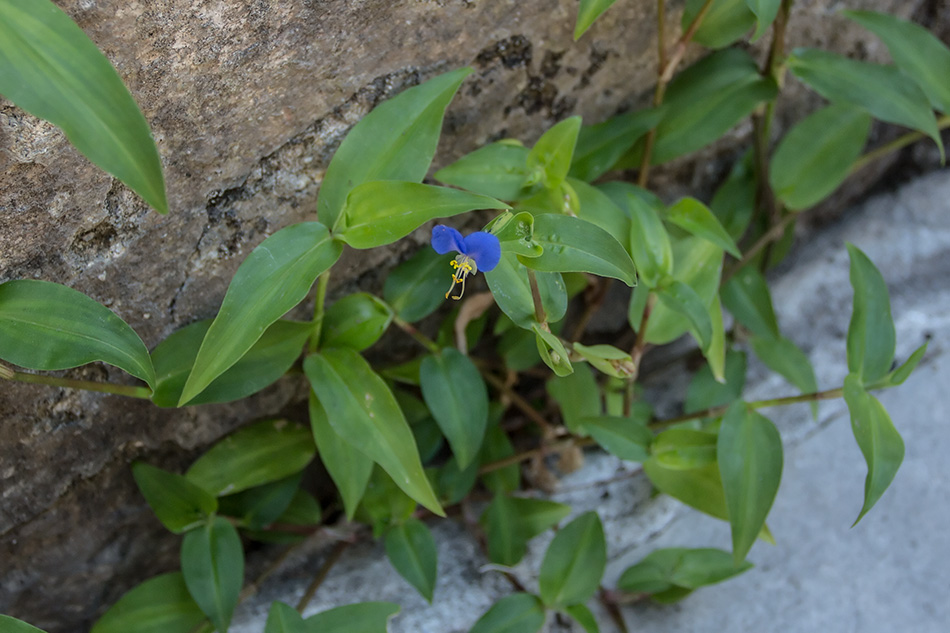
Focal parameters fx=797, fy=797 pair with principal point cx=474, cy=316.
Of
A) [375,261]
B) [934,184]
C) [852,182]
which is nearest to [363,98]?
[375,261]

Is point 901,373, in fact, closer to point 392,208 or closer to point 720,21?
point 720,21

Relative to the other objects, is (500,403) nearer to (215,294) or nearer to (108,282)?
(215,294)

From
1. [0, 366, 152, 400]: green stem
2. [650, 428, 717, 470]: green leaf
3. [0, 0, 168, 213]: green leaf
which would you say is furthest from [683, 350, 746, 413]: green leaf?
[0, 0, 168, 213]: green leaf

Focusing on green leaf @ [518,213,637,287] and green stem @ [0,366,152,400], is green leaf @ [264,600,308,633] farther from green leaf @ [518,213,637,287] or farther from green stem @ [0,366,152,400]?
green leaf @ [518,213,637,287]

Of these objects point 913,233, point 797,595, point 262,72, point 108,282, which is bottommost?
point 797,595

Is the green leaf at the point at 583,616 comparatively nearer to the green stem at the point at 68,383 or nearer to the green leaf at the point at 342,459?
the green leaf at the point at 342,459

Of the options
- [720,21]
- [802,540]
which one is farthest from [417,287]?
[802,540]
